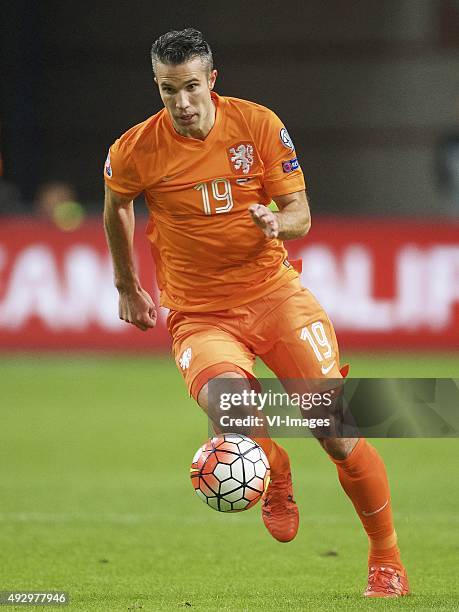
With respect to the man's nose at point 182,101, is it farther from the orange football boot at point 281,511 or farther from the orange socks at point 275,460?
the orange football boot at point 281,511

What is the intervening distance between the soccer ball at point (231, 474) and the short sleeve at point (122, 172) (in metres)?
1.21

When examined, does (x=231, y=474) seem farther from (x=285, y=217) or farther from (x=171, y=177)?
(x=171, y=177)

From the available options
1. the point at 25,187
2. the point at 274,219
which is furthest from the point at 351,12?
the point at 274,219

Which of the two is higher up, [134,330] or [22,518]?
[22,518]

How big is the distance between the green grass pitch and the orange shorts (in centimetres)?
94

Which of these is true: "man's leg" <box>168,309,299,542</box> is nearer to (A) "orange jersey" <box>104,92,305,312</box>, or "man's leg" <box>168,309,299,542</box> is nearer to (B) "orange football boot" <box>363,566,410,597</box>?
(A) "orange jersey" <box>104,92,305,312</box>

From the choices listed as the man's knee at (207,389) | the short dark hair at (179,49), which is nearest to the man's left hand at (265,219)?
the man's knee at (207,389)

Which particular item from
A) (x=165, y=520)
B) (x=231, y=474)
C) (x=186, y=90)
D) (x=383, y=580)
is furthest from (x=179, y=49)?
(x=165, y=520)

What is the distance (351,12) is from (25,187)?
18.5 ft

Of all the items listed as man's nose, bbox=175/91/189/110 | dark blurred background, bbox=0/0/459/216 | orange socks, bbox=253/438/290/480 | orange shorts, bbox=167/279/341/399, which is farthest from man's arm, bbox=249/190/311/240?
dark blurred background, bbox=0/0/459/216

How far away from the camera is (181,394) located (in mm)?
12289

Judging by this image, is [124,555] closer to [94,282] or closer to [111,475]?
[111,475]

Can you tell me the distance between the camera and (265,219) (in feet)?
16.8

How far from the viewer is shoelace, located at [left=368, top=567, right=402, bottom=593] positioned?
5535mm
